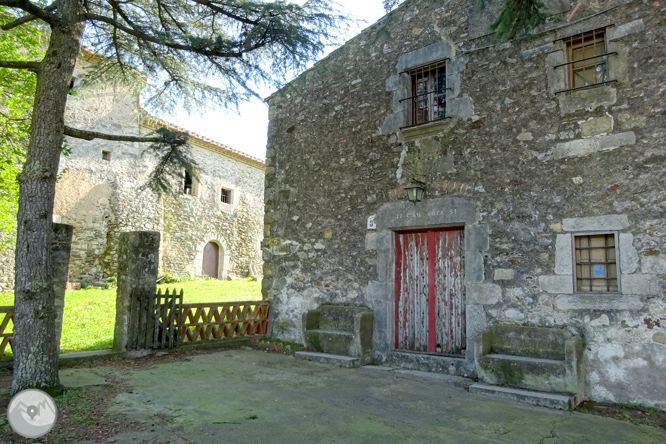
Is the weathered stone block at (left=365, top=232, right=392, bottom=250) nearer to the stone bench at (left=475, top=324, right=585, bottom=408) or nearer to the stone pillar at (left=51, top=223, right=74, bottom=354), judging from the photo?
the stone bench at (left=475, top=324, right=585, bottom=408)

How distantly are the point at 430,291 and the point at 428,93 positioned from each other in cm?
280

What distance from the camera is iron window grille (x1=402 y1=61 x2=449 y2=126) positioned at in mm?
6316

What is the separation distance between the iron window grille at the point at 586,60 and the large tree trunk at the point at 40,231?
5.49 metres

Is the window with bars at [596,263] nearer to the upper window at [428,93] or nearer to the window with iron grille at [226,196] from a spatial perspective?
the upper window at [428,93]

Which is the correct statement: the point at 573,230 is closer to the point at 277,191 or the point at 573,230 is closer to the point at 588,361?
the point at 588,361

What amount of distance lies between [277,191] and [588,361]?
5.34 m

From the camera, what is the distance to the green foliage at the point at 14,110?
8000 millimetres

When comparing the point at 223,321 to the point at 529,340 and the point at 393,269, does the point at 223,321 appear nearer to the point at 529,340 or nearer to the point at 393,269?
the point at 393,269

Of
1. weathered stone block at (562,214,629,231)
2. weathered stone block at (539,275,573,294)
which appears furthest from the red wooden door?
weathered stone block at (562,214,629,231)

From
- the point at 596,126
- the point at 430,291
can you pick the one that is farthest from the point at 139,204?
the point at 596,126

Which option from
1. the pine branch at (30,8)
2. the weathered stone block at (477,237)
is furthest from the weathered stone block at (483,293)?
the pine branch at (30,8)

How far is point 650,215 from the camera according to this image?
14.7ft

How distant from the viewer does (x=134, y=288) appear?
20.1ft

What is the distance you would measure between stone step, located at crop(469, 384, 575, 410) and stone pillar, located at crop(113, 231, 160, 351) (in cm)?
443
